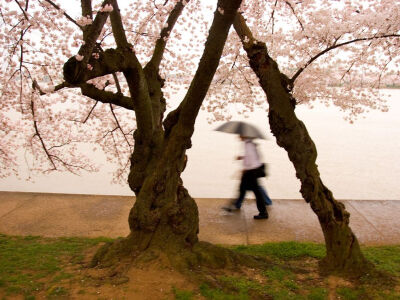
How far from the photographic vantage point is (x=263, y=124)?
1716 centimetres

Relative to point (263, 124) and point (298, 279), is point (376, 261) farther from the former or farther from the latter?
point (263, 124)

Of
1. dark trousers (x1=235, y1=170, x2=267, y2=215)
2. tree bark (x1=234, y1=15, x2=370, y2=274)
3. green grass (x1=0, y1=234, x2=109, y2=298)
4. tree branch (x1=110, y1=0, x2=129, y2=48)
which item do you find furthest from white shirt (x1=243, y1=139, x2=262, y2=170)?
tree branch (x1=110, y1=0, x2=129, y2=48)

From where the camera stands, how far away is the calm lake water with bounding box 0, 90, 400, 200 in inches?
381

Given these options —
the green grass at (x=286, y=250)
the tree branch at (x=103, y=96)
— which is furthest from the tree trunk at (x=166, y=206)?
the green grass at (x=286, y=250)

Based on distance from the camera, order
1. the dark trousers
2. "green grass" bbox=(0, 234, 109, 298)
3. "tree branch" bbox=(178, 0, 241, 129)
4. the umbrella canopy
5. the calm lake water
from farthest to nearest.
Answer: the calm lake water < the dark trousers < the umbrella canopy < "green grass" bbox=(0, 234, 109, 298) < "tree branch" bbox=(178, 0, 241, 129)

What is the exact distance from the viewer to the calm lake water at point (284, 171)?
9688 mm

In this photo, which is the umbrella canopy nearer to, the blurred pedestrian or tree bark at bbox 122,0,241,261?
the blurred pedestrian

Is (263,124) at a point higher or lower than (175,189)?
higher

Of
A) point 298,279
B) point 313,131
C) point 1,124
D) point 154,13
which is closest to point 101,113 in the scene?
point 1,124

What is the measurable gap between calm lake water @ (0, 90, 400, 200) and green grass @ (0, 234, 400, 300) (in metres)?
2.33

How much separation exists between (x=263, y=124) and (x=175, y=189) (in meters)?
13.4

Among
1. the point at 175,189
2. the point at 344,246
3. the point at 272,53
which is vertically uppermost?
the point at 272,53

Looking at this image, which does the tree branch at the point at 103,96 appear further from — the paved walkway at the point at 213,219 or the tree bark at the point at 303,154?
the paved walkway at the point at 213,219

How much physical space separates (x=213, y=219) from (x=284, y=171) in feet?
18.0
